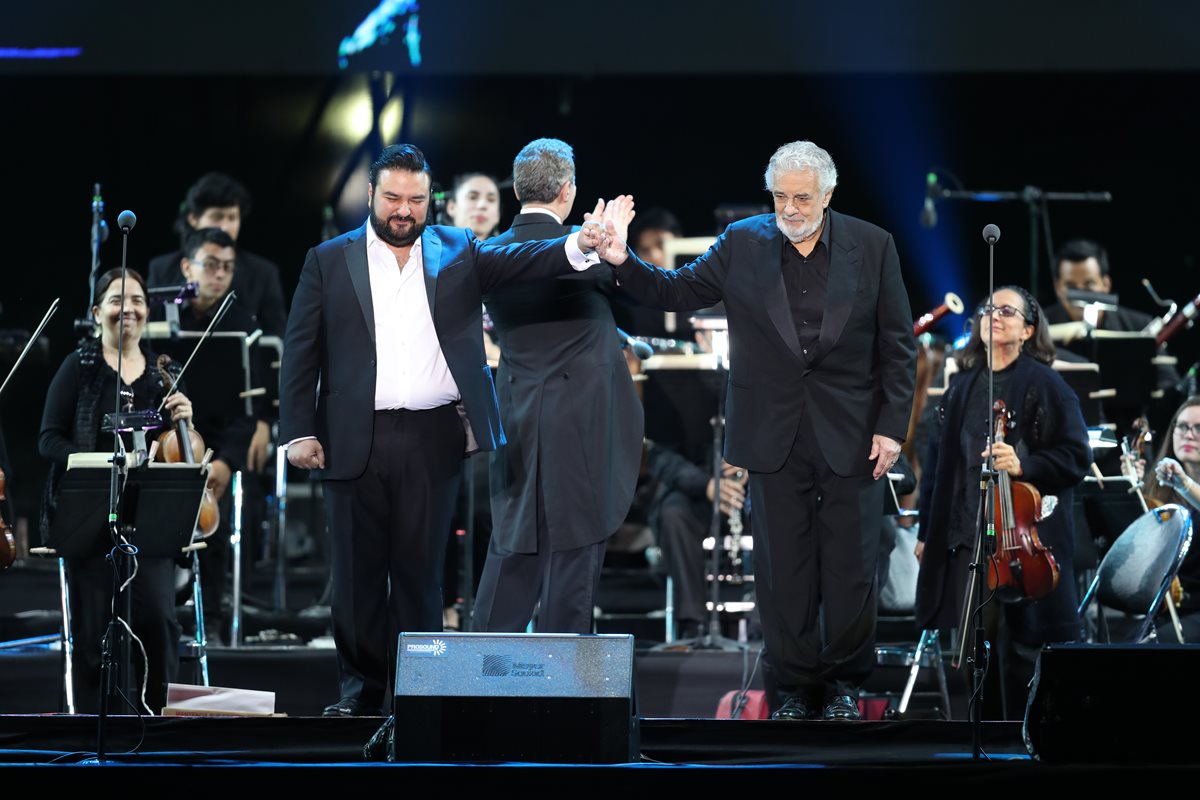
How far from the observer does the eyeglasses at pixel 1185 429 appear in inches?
233

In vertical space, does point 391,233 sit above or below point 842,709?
above

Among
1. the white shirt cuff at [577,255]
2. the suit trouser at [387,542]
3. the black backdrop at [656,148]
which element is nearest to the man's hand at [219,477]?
the suit trouser at [387,542]

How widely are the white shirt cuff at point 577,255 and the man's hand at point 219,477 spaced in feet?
8.84

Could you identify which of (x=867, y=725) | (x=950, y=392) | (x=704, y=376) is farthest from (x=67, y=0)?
(x=867, y=725)

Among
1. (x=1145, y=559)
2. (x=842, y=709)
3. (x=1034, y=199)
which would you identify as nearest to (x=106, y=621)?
(x=842, y=709)

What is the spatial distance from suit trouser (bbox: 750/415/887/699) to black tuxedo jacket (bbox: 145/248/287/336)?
379cm

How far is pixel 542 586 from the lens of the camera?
4.74 m

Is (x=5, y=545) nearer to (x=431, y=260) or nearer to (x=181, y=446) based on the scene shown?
(x=181, y=446)

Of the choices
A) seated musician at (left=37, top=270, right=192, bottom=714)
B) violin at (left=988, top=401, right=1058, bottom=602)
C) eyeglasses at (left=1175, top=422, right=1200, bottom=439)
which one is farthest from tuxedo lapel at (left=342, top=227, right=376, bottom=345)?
eyeglasses at (left=1175, top=422, right=1200, bottom=439)

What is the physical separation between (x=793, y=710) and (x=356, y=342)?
162cm

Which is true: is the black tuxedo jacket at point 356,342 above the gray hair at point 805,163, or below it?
below

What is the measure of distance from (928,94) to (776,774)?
6945 millimetres

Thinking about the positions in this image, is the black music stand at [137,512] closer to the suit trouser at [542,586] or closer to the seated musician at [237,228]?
the suit trouser at [542,586]

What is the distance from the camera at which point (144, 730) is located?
12.7 ft
